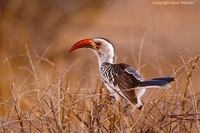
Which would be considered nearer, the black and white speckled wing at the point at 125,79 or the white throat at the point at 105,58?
the black and white speckled wing at the point at 125,79

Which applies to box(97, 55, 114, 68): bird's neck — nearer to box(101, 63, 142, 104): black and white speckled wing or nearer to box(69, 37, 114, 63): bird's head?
box(69, 37, 114, 63): bird's head

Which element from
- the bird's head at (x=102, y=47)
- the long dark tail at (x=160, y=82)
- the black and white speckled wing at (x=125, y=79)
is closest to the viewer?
the long dark tail at (x=160, y=82)

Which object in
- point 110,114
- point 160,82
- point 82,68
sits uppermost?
point 82,68

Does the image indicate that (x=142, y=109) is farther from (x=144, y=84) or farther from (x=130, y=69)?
(x=130, y=69)

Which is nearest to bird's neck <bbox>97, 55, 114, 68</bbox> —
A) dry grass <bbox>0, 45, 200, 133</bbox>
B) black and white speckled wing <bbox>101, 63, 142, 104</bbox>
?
black and white speckled wing <bbox>101, 63, 142, 104</bbox>

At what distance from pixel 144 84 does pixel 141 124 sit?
161 mm

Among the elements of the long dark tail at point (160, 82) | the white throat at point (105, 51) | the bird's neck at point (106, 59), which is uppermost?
the white throat at point (105, 51)

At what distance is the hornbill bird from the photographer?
8.38 ft

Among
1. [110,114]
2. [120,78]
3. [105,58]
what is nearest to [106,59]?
[105,58]

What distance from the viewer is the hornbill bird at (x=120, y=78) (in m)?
2.55

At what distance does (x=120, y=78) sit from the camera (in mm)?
2807

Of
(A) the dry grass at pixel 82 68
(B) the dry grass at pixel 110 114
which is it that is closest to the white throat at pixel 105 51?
(A) the dry grass at pixel 82 68

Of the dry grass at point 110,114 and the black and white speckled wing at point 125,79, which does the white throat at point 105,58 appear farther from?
the dry grass at point 110,114

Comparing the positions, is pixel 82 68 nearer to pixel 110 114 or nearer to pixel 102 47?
pixel 102 47
